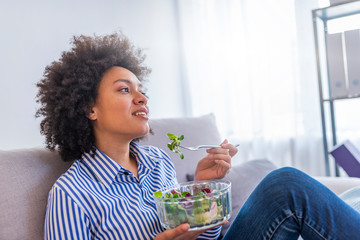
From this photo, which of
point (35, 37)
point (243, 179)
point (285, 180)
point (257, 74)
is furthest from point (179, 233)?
point (257, 74)

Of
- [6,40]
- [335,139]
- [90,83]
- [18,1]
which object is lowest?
[335,139]

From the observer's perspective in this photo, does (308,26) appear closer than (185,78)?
Yes

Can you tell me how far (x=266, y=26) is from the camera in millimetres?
2506

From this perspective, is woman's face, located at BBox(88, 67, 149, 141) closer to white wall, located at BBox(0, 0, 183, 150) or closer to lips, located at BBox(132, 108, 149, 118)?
lips, located at BBox(132, 108, 149, 118)

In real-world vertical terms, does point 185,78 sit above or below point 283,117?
above

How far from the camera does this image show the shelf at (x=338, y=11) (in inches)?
77.3

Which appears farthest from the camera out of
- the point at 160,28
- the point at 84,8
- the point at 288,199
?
the point at 160,28

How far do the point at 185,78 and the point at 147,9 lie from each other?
2.11ft

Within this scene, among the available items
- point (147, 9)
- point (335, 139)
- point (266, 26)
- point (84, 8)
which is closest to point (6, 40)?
point (84, 8)

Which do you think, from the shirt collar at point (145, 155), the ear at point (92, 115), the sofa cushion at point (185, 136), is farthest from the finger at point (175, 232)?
the sofa cushion at point (185, 136)

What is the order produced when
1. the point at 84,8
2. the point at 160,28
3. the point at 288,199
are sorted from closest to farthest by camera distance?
1. the point at 288,199
2. the point at 84,8
3. the point at 160,28

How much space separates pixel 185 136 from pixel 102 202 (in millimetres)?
737

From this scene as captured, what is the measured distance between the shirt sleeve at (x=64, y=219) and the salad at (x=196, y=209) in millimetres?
243

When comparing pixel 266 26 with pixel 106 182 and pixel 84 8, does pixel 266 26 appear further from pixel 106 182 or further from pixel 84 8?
pixel 106 182
